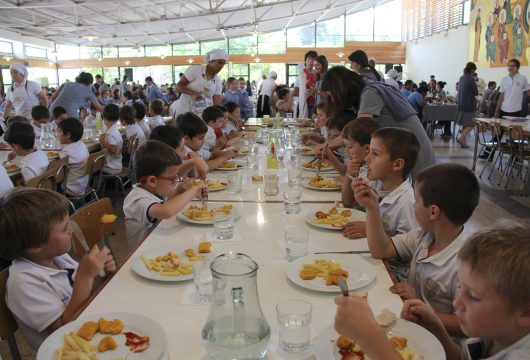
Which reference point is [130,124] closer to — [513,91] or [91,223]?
[91,223]

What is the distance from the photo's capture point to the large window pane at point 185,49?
2319cm

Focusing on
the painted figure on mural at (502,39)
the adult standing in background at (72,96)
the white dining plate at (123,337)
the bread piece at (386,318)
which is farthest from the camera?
the painted figure on mural at (502,39)

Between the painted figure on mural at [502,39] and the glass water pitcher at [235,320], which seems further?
the painted figure on mural at [502,39]

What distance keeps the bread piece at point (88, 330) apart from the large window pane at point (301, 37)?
868 inches

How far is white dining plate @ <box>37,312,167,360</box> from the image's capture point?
3.62 feet

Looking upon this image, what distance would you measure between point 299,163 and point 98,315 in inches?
93.5

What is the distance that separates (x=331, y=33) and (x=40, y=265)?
21801 millimetres

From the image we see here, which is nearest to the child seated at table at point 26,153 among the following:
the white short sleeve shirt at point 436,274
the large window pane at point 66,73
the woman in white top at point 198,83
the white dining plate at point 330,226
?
the woman in white top at point 198,83

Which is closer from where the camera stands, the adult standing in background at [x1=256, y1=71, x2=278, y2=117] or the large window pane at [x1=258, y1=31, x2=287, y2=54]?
the adult standing in background at [x1=256, y1=71, x2=278, y2=117]

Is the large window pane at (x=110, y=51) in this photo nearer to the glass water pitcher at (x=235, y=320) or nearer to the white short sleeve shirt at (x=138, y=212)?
the white short sleeve shirt at (x=138, y=212)

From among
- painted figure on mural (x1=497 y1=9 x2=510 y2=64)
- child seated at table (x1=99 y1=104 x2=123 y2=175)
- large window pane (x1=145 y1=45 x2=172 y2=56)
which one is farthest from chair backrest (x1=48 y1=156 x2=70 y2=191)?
large window pane (x1=145 y1=45 x2=172 y2=56)

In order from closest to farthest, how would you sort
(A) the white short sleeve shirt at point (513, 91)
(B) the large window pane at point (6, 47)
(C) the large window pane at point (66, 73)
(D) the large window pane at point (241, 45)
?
(A) the white short sleeve shirt at point (513, 91), (B) the large window pane at point (6, 47), (D) the large window pane at point (241, 45), (C) the large window pane at point (66, 73)

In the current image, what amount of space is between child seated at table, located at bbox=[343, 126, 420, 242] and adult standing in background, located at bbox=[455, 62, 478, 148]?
26.8 ft

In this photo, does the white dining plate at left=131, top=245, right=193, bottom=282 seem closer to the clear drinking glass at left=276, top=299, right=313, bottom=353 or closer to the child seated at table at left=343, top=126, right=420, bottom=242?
the clear drinking glass at left=276, top=299, right=313, bottom=353
